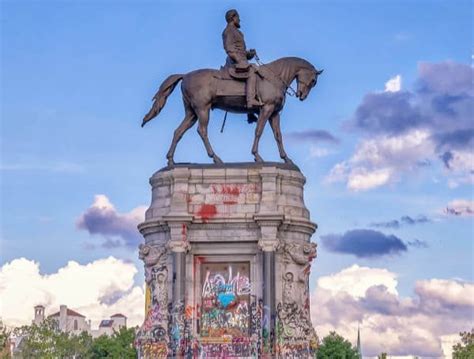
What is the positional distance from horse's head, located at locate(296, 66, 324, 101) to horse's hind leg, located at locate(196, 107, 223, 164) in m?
4.05

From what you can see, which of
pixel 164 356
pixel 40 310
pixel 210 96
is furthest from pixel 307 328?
pixel 40 310

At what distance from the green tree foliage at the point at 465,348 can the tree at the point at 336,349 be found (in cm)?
2323

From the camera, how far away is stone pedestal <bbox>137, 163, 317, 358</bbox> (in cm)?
4603

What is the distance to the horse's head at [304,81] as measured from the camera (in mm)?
49562

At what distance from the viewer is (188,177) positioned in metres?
47.6

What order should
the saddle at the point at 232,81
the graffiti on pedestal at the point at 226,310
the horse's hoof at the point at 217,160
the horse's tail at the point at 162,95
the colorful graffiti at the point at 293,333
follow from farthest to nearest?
the horse's tail at the point at 162,95 < the saddle at the point at 232,81 < the horse's hoof at the point at 217,160 < the graffiti on pedestal at the point at 226,310 < the colorful graffiti at the point at 293,333

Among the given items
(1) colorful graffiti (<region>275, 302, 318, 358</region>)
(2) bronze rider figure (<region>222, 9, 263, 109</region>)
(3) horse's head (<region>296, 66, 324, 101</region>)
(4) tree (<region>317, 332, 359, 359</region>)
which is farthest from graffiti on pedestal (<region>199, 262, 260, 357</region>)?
(4) tree (<region>317, 332, 359, 359</region>)

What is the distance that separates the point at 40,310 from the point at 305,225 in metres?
113

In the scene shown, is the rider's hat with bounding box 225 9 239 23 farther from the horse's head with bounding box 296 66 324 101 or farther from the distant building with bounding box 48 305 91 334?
the distant building with bounding box 48 305 91 334

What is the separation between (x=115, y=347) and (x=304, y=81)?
76038 mm

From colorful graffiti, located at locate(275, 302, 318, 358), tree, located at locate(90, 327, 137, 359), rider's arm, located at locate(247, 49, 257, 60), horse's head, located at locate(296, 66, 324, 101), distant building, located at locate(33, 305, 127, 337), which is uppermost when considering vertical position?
distant building, located at locate(33, 305, 127, 337)

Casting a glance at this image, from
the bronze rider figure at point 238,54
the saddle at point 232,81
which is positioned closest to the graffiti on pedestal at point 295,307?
the bronze rider figure at point 238,54

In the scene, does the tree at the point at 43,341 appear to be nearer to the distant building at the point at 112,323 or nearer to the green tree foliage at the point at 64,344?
the green tree foliage at the point at 64,344

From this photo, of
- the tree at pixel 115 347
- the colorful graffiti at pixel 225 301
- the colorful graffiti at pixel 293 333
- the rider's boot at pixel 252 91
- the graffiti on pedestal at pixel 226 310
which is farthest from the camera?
the tree at pixel 115 347
